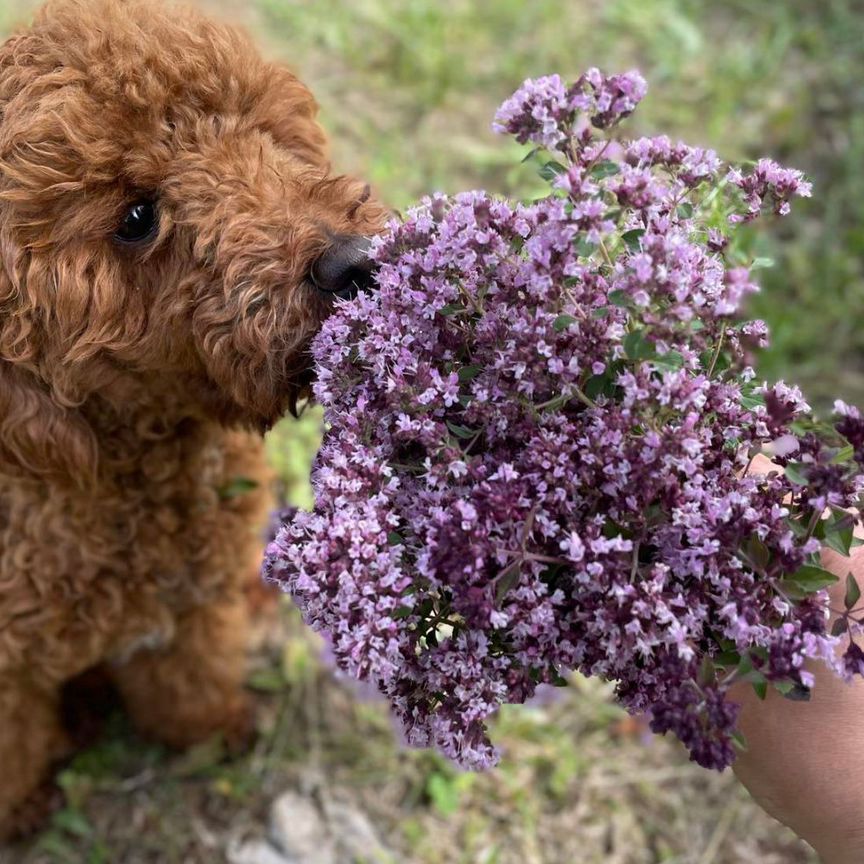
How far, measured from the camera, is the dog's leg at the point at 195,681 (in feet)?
7.81

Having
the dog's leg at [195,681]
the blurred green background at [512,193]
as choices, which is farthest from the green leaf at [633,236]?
the dog's leg at [195,681]

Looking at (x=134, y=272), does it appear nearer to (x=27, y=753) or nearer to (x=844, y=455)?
(x=844, y=455)

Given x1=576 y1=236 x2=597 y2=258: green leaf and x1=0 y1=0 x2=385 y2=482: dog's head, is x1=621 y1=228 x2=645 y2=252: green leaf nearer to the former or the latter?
x1=576 y1=236 x2=597 y2=258: green leaf

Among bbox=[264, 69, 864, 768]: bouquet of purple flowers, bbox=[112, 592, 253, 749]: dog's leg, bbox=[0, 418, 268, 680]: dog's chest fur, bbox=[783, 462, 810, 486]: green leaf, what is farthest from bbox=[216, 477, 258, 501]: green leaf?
bbox=[783, 462, 810, 486]: green leaf

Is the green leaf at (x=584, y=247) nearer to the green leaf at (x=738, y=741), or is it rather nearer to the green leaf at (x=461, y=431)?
the green leaf at (x=461, y=431)

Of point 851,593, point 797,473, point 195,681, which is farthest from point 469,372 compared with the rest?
point 195,681

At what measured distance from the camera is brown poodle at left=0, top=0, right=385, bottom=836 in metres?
1.57

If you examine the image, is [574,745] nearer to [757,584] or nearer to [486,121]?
[757,584]

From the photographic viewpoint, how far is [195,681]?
2471mm

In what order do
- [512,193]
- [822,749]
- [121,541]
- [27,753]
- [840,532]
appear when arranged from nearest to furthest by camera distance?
[840,532]
[822,749]
[121,541]
[27,753]
[512,193]

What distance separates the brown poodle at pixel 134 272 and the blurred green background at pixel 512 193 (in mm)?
749

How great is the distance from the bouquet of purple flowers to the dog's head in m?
0.27

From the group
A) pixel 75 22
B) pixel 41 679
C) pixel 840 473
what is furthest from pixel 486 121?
pixel 840 473

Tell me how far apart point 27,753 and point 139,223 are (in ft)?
4.76
